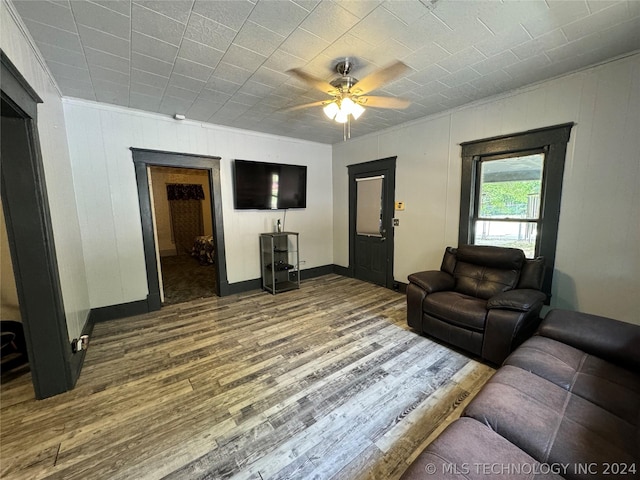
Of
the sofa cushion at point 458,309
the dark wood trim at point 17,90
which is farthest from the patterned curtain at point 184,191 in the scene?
the sofa cushion at point 458,309

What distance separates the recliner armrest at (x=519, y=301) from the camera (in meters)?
2.12

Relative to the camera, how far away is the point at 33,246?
1834 mm

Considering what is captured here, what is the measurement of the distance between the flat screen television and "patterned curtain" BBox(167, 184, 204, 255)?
423 cm

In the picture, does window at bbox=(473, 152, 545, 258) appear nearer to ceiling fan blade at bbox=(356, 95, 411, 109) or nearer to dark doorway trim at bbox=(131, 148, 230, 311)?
ceiling fan blade at bbox=(356, 95, 411, 109)

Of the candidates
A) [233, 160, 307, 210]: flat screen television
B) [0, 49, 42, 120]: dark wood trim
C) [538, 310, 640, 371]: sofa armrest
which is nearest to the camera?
[0, 49, 42, 120]: dark wood trim

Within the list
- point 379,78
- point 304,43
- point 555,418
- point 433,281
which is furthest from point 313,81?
point 555,418

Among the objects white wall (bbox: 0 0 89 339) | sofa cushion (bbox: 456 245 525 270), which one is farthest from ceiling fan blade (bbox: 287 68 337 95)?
sofa cushion (bbox: 456 245 525 270)

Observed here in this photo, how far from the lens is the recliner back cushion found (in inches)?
104

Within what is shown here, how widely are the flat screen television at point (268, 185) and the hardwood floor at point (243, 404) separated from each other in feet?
6.76

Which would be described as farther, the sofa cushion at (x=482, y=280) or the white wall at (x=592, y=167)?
the sofa cushion at (x=482, y=280)

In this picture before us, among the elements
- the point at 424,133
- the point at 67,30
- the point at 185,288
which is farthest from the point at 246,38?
the point at 185,288

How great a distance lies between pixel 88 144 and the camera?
3.02 metres

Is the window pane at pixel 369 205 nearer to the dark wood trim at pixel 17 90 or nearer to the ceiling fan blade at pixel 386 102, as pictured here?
the ceiling fan blade at pixel 386 102

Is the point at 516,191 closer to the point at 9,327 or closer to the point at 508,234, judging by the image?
the point at 508,234
